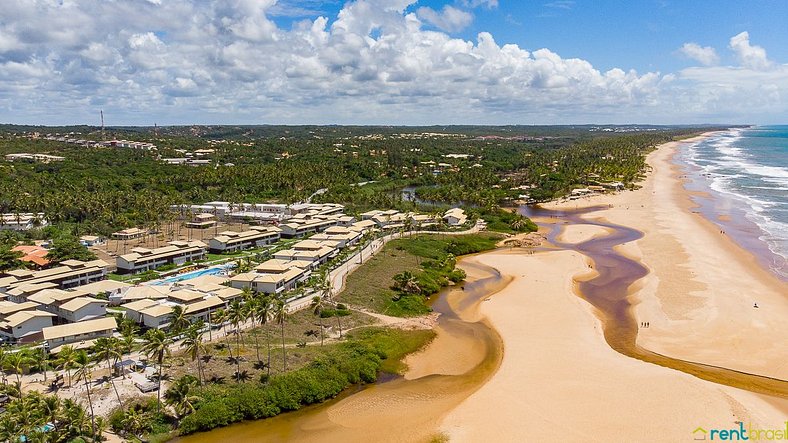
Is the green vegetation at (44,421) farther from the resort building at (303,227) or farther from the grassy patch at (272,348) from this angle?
the resort building at (303,227)

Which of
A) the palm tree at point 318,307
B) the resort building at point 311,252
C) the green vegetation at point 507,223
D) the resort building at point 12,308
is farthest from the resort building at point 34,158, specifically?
the palm tree at point 318,307

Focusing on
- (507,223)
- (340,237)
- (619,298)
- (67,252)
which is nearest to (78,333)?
(67,252)

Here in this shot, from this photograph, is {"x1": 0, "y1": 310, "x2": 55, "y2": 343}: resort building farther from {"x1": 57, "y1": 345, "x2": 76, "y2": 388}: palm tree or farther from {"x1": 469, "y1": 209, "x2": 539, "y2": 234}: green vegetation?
{"x1": 469, "y1": 209, "x2": 539, "y2": 234}: green vegetation

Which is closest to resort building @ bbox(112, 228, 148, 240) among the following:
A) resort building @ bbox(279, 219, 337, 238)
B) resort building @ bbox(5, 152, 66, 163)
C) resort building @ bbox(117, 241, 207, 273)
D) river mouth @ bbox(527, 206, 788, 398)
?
resort building @ bbox(117, 241, 207, 273)

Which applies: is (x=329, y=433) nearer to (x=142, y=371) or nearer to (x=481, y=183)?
(x=142, y=371)

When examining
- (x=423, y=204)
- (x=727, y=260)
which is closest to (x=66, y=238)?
(x=423, y=204)

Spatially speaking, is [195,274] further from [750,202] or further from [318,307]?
[750,202]
